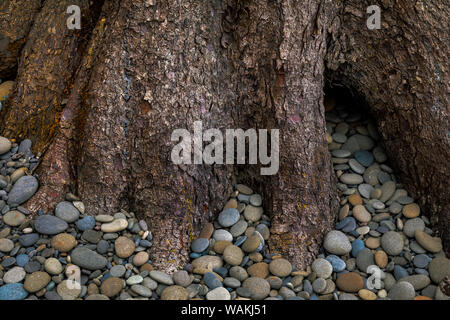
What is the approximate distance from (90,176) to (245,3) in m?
1.27

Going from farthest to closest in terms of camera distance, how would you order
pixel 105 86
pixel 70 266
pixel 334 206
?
pixel 334 206, pixel 105 86, pixel 70 266

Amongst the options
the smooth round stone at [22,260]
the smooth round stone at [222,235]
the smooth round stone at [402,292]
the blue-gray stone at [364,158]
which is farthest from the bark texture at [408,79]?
the smooth round stone at [22,260]

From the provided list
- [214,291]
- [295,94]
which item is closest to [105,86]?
[295,94]

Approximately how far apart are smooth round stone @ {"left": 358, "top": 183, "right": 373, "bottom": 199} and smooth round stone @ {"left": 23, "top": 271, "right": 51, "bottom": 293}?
1.84 metres

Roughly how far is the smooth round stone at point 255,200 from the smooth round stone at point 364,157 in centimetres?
73

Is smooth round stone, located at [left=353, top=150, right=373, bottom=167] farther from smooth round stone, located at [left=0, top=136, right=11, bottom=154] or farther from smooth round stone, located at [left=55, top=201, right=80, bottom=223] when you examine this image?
smooth round stone, located at [left=0, top=136, right=11, bottom=154]

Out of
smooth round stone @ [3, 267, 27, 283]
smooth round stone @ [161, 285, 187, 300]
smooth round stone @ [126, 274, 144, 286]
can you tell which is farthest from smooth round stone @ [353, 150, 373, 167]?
smooth round stone @ [3, 267, 27, 283]

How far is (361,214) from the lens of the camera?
9.70ft

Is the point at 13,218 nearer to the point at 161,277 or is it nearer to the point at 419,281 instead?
the point at 161,277

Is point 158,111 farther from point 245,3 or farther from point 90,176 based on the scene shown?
point 245,3

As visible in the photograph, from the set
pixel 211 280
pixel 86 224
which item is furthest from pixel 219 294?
pixel 86 224

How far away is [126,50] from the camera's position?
269 cm

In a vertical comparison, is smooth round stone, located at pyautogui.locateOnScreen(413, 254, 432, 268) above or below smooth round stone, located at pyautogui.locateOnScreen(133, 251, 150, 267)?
below

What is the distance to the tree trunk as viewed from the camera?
8.80ft
